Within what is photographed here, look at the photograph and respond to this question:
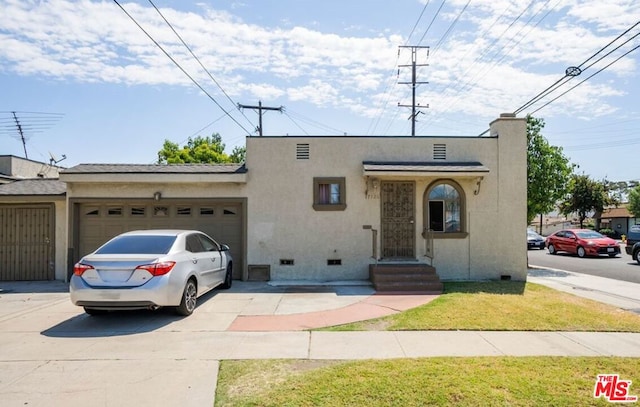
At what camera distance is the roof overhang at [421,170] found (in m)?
10.7

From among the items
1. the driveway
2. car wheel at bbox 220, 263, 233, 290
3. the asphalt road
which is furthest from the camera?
the asphalt road

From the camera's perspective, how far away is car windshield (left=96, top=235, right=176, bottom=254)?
7066 mm

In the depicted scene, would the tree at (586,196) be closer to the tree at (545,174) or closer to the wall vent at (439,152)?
the tree at (545,174)

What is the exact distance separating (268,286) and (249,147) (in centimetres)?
394

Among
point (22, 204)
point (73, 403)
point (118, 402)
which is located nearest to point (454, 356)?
point (118, 402)

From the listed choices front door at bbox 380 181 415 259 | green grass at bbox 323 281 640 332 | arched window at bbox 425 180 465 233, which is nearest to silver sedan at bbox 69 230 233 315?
green grass at bbox 323 281 640 332

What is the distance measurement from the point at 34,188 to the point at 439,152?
38.9 feet

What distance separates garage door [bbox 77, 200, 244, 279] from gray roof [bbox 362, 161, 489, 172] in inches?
156

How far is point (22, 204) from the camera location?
1138 cm

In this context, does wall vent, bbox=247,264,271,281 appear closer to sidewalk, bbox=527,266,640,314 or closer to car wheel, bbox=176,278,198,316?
car wheel, bbox=176,278,198,316

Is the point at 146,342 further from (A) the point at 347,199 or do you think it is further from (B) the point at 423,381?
(A) the point at 347,199

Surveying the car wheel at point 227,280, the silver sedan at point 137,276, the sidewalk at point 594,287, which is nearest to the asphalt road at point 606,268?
the sidewalk at point 594,287
